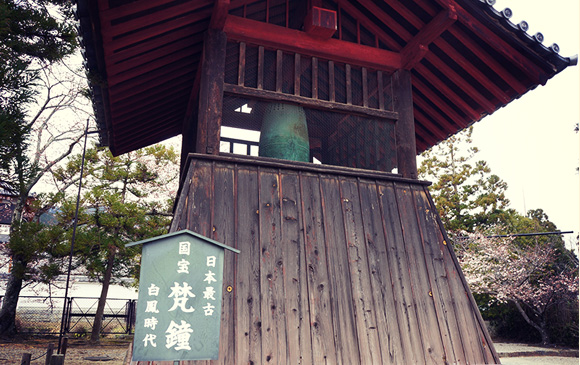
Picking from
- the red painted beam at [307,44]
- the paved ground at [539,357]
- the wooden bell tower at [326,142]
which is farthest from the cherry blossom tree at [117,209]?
the paved ground at [539,357]

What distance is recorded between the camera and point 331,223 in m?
4.80

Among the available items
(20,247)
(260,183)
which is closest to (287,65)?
(260,183)

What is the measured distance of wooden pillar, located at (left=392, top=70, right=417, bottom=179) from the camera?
18.7 feet

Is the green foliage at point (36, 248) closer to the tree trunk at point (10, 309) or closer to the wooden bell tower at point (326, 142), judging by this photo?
the tree trunk at point (10, 309)

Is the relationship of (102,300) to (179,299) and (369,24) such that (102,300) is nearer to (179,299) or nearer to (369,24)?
(369,24)

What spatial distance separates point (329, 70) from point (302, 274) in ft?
9.95

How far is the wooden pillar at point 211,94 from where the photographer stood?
4.87 m

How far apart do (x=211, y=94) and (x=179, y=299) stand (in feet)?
9.69

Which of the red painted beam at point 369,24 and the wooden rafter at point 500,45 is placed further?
the red painted beam at point 369,24

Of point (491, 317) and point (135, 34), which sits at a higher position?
point (135, 34)

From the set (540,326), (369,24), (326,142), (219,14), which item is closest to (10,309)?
(326,142)

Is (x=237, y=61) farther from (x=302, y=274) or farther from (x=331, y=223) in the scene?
(x=302, y=274)

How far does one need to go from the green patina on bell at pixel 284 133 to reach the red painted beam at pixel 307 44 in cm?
88

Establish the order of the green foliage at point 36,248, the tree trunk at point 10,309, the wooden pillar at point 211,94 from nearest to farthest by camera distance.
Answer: the wooden pillar at point 211,94, the green foliage at point 36,248, the tree trunk at point 10,309
